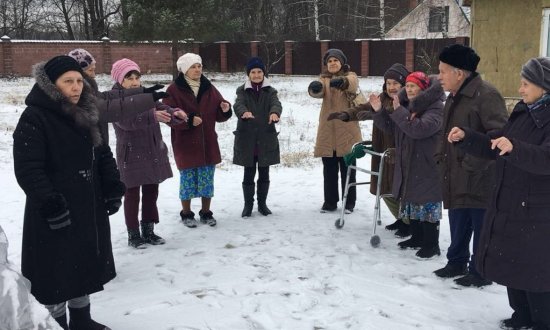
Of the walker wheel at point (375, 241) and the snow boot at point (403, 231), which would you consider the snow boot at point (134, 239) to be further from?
the snow boot at point (403, 231)

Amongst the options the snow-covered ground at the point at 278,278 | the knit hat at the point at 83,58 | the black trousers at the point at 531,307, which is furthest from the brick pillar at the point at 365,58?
the black trousers at the point at 531,307

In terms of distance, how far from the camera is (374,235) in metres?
5.08

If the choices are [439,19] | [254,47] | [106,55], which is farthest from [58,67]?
[439,19]

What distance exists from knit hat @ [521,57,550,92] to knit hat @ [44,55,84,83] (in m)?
2.67

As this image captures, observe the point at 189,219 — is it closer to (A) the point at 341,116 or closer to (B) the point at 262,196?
(B) the point at 262,196

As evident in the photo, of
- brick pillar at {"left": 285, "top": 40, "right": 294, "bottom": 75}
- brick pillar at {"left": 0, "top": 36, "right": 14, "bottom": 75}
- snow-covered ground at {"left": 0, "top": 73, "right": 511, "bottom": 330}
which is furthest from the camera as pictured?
brick pillar at {"left": 285, "top": 40, "right": 294, "bottom": 75}

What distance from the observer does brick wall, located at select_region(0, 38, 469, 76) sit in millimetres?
27453

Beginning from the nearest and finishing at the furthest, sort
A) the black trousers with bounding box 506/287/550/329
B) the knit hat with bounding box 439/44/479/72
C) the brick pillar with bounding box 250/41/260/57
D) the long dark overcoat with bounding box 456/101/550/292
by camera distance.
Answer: the long dark overcoat with bounding box 456/101/550/292 < the black trousers with bounding box 506/287/550/329 < the knit hat with bounding box 439/44/479/72 < the brick pillar with bounding box 250/41/260/57

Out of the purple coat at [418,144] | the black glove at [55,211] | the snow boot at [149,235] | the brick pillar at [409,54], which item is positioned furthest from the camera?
the brick pillar at [409,54]

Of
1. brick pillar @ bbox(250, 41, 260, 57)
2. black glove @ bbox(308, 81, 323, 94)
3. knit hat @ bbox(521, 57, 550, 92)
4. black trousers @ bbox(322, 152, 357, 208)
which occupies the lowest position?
black trousers @ bbox(322, 152, 357, 208)

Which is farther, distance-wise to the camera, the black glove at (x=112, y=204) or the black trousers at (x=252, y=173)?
the black trousers at (x=252, y=173)

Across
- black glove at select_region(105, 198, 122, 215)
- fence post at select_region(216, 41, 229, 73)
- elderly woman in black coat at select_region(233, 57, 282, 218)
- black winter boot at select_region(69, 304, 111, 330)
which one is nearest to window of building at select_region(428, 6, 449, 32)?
fence post at select_region(216, 41, 229, 73)

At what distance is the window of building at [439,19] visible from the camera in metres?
34.0

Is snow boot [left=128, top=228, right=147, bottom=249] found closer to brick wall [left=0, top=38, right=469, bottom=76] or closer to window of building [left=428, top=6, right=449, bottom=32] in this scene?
brick wall [left=0, top=38, right=469, bottom=76]
